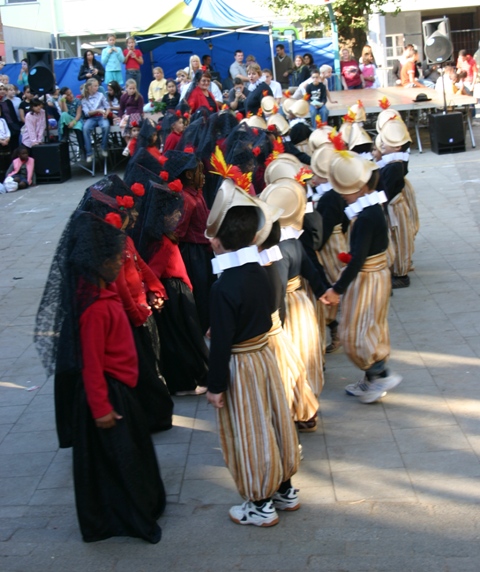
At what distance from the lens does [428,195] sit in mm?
13516

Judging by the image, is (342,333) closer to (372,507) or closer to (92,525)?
(372,507)

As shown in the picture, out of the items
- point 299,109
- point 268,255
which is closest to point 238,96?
point 299,109

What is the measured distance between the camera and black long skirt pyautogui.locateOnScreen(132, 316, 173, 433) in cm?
544

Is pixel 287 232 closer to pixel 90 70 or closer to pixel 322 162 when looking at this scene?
pixel 322 162

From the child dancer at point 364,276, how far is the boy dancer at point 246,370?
4.55 feet

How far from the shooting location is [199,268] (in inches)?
273

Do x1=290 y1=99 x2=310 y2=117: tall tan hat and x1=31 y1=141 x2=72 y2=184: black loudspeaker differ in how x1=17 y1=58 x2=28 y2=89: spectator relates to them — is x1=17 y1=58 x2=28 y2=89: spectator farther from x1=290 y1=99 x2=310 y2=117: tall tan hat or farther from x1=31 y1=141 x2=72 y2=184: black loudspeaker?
x1=290 y1=99 x2=310 y2=117: tall tan hat

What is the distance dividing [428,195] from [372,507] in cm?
961

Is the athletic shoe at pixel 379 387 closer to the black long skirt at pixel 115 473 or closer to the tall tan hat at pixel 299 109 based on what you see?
the black long skirt at pixel 115 473

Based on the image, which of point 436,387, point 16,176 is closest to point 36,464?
point 436,387

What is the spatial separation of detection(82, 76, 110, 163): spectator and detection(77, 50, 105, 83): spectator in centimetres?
150

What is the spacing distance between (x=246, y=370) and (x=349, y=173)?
1.90 meters

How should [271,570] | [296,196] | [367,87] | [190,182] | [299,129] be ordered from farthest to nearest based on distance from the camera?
[367,87] → [299,129] → [190,182] → [296,196] → [271,570]

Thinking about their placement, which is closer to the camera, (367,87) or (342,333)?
(342,333)
